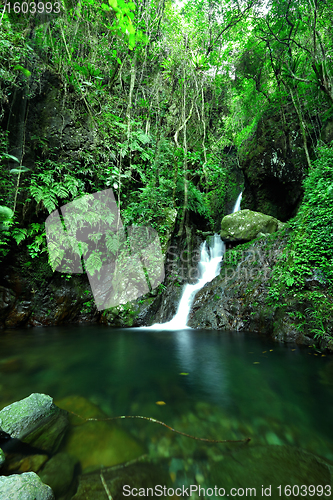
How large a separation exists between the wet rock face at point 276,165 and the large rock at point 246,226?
2.10m

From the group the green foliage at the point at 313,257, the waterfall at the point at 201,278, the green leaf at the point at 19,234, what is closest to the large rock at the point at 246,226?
the waterfall at the point at 201,278

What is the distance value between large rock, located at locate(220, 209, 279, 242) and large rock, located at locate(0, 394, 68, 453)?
776 cm

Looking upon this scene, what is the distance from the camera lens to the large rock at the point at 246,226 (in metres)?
8.41

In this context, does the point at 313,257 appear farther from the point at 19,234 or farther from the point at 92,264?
the point at 19,234

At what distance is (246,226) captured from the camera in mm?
8547

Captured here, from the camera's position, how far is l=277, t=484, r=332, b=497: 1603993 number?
1.53 metres

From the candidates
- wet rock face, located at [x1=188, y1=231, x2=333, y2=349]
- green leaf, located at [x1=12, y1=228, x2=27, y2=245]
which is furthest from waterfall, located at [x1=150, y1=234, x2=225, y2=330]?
green leaf, located at [x1=12, y1=228, x2=27, y2=245]

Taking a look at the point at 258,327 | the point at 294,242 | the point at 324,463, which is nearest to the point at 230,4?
the point at 294,242

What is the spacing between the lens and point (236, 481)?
161 cm

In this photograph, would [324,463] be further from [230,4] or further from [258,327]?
[230,4]

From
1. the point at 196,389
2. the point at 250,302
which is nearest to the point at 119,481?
the point at 196,389

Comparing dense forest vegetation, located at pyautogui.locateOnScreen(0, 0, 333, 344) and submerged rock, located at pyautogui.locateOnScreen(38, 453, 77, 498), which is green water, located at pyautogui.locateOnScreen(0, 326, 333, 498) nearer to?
submerged rock, located at pyautogui.locateOnScreen(38, 453, 77, 498)

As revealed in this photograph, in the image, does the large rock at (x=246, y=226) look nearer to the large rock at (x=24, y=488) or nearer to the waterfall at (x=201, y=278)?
the waterfall at (x=201, y=278)

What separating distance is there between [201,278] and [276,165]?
20.2 feet
